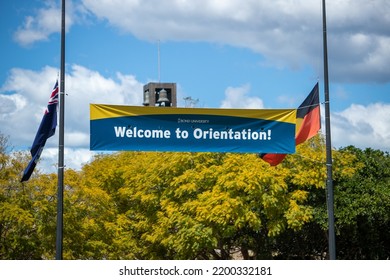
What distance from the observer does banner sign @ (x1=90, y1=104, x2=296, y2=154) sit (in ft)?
70.1

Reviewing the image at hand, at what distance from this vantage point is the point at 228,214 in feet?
114

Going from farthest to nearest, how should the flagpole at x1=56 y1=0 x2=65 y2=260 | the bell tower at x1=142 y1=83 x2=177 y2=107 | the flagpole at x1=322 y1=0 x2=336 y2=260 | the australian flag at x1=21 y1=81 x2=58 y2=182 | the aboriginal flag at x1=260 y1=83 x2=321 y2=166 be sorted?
the bell tower at x1=142 y1=83 x2=177 y2=107, the aboriginal flag at x1=260 y1=83 x2=321 y2=166, the flagpole at x1=322 y1=0 x2=336 y2=260, the australian flag at x1=21 y1=81 x2=58 y2=182, the flagpole at x1=56 y1=0 x2=65 y2=260

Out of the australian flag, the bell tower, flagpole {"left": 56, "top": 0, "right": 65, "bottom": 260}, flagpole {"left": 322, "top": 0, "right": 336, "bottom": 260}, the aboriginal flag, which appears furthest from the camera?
the bell tower

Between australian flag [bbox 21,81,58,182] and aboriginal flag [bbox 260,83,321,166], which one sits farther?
aboriginal flag [bbox 260,83,321,166]

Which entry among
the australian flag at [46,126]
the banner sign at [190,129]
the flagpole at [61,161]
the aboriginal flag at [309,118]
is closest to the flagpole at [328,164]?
the aboriginal flag at [309,118]

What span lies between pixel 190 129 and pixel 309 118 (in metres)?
3.95

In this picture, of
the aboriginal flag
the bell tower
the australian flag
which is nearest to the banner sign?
the aboriginal flag

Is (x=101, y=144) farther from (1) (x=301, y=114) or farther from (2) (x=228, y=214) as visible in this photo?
(2) (x=228, y=214)

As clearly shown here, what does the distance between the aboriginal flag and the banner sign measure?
0.46m

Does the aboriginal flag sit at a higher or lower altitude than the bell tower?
lower

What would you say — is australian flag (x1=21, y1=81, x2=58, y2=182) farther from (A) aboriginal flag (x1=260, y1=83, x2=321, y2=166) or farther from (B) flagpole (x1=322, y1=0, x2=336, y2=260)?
(B) flagpole (x1=322, y1=0, x2=336, y2=260)

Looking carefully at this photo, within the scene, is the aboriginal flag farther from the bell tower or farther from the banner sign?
the bell tower
